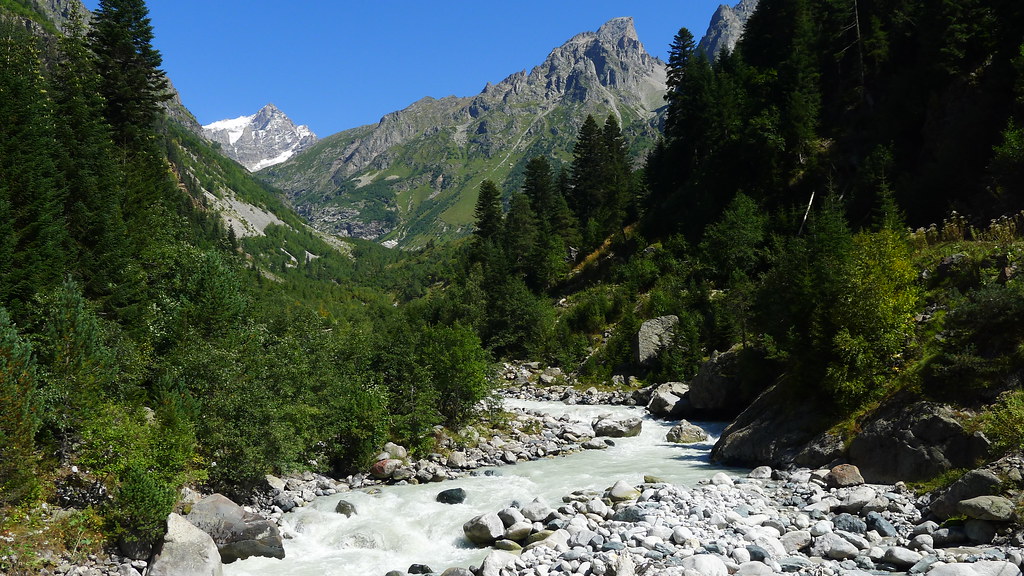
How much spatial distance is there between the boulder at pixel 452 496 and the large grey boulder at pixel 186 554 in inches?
343

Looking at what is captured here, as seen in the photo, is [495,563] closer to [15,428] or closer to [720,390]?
[15,428]

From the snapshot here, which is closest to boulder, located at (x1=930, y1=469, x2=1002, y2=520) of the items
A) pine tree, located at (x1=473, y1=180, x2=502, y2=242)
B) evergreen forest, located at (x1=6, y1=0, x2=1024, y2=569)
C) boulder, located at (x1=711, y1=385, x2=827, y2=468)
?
evergreen forest, located at (x1=6, y1=0, x2=1024, y2=569)

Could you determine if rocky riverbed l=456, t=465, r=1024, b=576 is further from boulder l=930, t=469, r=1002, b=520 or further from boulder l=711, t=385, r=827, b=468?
boulder l=711, t=385, r=827, b=468

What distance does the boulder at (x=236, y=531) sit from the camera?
1784cm

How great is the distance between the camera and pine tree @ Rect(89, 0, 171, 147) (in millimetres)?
43531

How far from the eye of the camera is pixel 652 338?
5400 centimetres

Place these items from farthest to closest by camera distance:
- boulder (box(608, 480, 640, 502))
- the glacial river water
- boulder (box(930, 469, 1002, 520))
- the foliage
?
boulder (box(608, 480, 640, 502)), the glacial river water, the foliage, boulder (box(930, 469, 1002, 520))

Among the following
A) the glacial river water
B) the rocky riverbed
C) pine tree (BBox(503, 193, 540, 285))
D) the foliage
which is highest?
pine tree (BBox(503, 193, 540, 285))

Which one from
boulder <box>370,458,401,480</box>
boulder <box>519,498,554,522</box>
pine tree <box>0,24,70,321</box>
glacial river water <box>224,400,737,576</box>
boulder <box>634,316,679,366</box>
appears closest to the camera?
glacial river water <box>224,400,737,576</box>

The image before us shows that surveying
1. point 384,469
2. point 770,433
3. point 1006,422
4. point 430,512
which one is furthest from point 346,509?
point 1006,422

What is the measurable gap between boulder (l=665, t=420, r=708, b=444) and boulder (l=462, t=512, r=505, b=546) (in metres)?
18.0

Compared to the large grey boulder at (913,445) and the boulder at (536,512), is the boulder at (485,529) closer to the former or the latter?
the boulder at (536,512)

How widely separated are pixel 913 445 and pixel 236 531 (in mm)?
22663

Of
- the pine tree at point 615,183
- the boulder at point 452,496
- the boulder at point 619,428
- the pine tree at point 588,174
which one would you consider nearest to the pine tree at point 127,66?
the boulder at point 452,496
